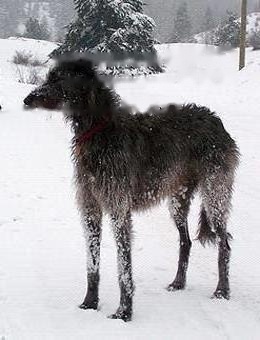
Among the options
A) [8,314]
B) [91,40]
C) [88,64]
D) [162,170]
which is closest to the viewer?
[88,64]

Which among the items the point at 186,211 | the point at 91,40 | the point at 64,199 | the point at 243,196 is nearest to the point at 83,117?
the point at 186,211

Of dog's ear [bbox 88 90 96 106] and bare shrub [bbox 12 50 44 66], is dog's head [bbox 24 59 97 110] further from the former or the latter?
bare shrub [bbox 12 50 44 66]

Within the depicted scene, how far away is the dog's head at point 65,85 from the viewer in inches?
158

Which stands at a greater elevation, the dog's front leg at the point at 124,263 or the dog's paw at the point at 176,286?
the dog's front leg at the point at 124,263

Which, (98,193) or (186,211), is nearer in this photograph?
(98,193)

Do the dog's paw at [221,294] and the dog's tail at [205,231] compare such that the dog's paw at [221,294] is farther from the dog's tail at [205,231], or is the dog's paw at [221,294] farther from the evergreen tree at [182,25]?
the evergreen tree at [182,25]

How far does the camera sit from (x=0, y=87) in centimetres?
1952

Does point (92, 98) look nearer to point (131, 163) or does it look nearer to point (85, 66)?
point (85, 66)

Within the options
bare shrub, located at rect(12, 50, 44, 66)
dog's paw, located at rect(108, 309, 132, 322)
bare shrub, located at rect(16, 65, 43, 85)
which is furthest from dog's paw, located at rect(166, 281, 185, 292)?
bare shrub, located at rect(12, 50, 44, 66)

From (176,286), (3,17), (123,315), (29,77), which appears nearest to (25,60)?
(29,77)

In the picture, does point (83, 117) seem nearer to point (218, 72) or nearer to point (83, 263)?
point (83, 263)

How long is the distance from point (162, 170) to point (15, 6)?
13577 cm

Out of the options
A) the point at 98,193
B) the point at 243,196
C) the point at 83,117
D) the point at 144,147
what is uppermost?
the point at 83,117

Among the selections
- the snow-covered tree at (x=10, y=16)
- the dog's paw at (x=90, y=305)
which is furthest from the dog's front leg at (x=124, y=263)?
the snow-covered tree at (x=10, y=16)
